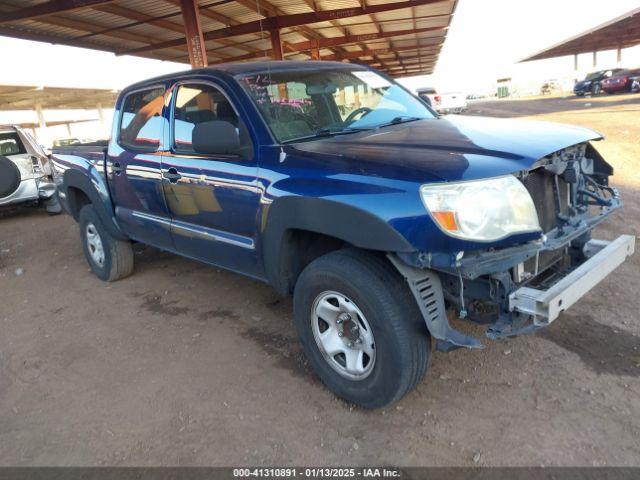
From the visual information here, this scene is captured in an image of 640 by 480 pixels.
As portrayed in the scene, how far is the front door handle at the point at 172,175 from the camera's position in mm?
3696

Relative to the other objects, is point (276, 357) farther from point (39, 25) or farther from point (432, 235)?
point (39, 25)

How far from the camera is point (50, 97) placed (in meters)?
29.3

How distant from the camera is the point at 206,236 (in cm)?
363

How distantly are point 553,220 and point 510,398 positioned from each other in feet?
3.39

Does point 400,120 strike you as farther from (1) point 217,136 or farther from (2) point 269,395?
(2) point 269,395

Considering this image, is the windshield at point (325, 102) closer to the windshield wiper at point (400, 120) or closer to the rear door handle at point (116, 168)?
the windshield wiper at point (400, 120)

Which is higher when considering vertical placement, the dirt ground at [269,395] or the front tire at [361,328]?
the front tire at [361,328]

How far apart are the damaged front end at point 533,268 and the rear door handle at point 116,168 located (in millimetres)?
3087

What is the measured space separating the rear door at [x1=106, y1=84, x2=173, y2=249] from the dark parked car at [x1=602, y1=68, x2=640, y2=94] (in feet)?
91.3

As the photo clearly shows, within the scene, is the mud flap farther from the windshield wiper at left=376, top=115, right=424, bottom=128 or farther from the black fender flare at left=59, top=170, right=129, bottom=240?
the black fender flare at left=59, top=170, right=129, bottom=240

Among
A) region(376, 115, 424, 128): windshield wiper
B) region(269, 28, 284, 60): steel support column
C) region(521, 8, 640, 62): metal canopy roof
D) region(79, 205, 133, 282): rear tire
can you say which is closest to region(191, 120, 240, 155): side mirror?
region(376, 115, 424, 128): windshield wiper

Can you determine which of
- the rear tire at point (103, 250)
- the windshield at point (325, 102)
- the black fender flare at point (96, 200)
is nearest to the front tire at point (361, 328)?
the windshield at point (325, 102)

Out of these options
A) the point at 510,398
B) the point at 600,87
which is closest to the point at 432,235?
the point at 510,398

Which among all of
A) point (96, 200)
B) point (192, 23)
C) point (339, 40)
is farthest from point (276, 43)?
point (96, 200)
